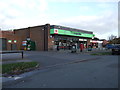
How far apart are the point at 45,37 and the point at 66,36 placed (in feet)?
25.4

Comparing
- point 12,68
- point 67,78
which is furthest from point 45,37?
point 67,78

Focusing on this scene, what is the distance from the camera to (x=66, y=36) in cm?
3969

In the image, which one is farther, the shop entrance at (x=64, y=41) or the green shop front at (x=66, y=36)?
the shop entrance at (x=64, y=41)

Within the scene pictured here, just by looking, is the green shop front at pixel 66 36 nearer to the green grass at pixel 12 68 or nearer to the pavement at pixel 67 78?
the green grass at pixel 12 68

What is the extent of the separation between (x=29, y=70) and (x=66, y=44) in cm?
3098

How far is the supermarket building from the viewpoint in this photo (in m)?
34.7

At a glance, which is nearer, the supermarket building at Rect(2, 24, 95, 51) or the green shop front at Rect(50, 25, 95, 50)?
the supermarket building at Rect(2, 24, 95, 51)

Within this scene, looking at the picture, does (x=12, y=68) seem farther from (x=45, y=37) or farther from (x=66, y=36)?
(x=66, y=36)

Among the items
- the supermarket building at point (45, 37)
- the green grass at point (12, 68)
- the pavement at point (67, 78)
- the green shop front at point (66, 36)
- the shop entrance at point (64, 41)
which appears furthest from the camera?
the shop entrance at point (64, 41)

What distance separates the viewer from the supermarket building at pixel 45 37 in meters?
34.7

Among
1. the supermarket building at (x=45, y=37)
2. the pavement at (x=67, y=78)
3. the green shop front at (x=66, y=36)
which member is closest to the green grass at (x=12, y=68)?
the pavement at (x=67, y=78)

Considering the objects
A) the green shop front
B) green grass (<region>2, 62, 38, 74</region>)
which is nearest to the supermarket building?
the green shop front

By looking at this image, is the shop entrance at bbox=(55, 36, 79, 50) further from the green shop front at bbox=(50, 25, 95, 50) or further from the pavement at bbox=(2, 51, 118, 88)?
the pavement at bbox=(2, 51, 118, 88)

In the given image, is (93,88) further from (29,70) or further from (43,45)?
(43,45)
